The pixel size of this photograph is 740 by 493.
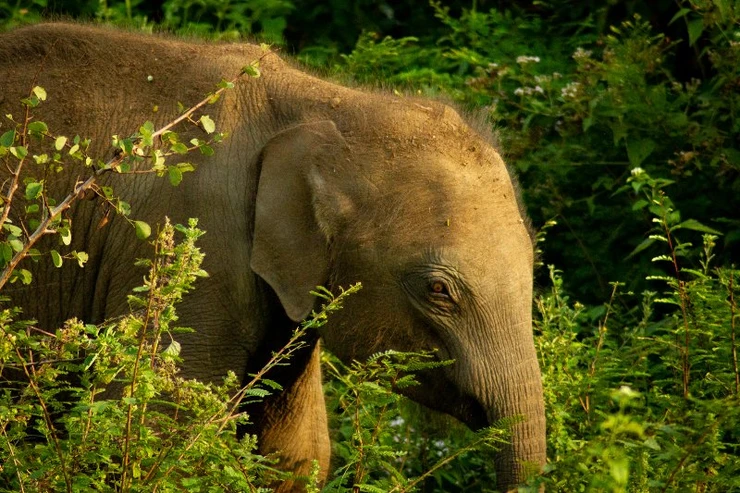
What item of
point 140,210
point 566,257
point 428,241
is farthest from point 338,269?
point 566,257

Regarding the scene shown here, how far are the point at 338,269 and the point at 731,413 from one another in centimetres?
166

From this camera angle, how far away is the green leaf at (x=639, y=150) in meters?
6.99

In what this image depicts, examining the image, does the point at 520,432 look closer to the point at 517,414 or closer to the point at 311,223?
the point at 517,414

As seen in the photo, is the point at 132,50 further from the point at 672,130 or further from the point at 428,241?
the point at 672,130

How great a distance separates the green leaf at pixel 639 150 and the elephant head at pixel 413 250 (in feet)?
6.85

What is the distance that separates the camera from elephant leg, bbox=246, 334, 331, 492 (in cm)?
557

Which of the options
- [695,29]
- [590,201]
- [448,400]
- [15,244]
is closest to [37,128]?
[15,244]

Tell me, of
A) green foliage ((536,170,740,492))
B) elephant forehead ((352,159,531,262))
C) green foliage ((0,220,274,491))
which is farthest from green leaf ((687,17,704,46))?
green foliage ((0,220,274,491))

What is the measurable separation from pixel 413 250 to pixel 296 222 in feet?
1.45

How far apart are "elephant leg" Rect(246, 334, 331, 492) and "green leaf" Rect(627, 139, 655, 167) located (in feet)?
7.08

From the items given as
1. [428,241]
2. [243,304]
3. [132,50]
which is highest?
[132,50]

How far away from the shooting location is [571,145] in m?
7.35

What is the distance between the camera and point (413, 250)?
15.7ft

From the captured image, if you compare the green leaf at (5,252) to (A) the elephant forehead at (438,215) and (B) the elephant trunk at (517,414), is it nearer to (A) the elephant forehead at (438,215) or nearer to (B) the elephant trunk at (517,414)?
(A) the elephant forehead at (438,215)
